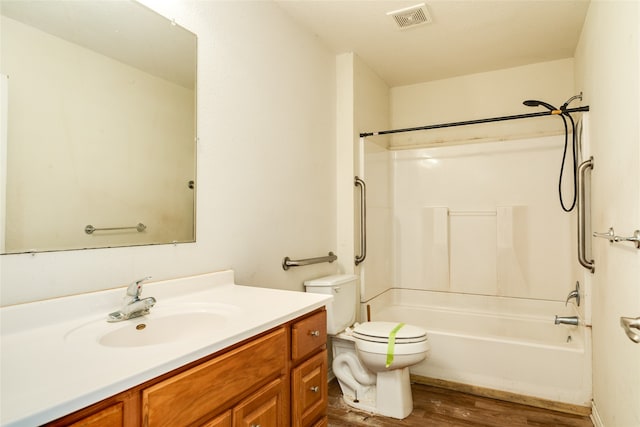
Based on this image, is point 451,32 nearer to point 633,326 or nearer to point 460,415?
point 633,326

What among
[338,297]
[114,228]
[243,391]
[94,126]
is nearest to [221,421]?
[243,391]

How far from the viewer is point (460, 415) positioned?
7.22 feet

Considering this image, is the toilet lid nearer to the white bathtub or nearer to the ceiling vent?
the white bathtub

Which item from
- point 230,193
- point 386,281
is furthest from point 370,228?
point 230,193

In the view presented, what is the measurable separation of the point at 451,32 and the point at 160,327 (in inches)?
99.8

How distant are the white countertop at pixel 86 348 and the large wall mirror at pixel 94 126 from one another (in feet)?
0.64

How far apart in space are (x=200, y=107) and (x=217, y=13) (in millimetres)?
487

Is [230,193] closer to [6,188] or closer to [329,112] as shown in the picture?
[6,188]

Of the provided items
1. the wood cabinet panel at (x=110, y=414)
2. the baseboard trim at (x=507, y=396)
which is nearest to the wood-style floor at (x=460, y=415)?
the baseboard trim at (x=507, y=396)

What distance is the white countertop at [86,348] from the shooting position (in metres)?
0.66

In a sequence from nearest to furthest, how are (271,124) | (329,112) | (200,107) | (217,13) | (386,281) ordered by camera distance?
(200,107) < (217,13) < (271,124) < (329,112) < (386,281)

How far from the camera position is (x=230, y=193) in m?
1.82

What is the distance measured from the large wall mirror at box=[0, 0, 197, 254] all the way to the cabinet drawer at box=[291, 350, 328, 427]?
2.34ft

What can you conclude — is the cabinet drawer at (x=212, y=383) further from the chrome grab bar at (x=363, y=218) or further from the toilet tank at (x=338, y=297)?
the chrome grab bar at (x=363, y=218)
